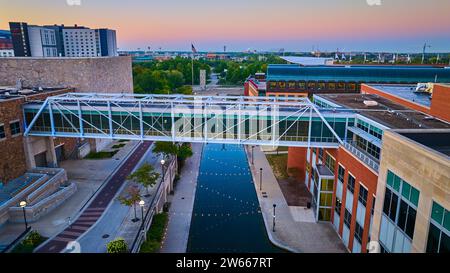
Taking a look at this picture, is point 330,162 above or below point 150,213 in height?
above

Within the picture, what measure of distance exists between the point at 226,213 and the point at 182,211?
14.9ft

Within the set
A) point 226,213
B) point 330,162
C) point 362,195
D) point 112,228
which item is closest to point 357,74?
point 330,162

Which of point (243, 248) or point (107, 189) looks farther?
point (107, 189)

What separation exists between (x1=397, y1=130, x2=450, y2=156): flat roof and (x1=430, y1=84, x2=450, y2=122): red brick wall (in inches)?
396

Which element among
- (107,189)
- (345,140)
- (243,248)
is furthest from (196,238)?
(345,140)

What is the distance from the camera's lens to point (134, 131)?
34188 millimetres

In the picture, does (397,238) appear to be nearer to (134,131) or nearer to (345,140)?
(345,140)

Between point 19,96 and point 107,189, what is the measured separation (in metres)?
14.6

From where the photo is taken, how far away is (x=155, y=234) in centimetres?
2705

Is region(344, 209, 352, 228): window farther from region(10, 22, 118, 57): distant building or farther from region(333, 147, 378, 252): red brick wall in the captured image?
region(10, 22, 118, 57): distant building

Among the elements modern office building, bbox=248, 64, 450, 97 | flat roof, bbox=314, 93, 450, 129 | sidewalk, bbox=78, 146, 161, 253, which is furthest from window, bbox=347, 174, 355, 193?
modern office building, bbox=248, 64, 450, 97

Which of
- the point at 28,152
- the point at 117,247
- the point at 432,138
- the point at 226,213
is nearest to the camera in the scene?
the point at 432,138

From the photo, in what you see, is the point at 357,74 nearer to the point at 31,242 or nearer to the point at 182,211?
the point at 182,211

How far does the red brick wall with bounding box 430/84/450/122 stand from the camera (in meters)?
24.8
